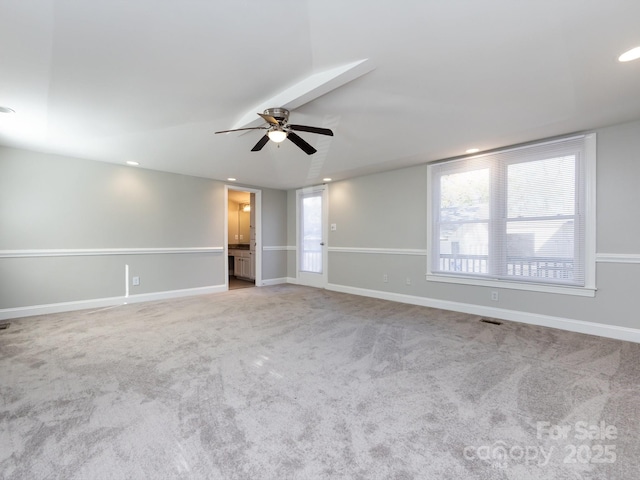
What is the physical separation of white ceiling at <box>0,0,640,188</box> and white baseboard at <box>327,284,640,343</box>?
2.19m

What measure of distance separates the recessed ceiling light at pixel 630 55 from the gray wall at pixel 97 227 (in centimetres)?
547

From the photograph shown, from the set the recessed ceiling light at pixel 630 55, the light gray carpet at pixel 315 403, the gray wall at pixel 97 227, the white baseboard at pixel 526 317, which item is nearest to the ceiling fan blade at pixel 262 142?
the light gray carpet at pixel 315 403

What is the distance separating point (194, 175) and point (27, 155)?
2148 millimetres

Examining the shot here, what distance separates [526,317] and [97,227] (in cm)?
620

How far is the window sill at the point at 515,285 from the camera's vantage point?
3166 millimetres

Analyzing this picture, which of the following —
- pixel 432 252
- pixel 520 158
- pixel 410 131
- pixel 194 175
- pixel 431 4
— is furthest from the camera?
pixel 194 175

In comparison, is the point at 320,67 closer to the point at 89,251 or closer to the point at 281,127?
the point at 281,127

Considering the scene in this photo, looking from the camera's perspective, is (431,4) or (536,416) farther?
(536,416)

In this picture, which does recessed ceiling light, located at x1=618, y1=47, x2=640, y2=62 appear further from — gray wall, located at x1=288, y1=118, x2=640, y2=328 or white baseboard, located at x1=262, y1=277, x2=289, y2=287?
white baseboard, located at x1=262, y1=277, x2=289, y2=287

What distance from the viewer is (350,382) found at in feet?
6.92

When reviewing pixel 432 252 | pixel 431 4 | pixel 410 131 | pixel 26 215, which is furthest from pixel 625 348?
pixel 26 215

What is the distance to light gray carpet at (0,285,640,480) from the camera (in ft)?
4.42

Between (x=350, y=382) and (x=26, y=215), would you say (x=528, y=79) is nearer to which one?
(x=350, y=382)

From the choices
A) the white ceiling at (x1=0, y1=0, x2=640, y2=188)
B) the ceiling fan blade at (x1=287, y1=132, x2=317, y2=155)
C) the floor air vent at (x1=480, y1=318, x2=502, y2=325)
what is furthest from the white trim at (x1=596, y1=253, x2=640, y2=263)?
the ceiling fan blade at (x1=287, y1=132, x2=317, y2=155)
